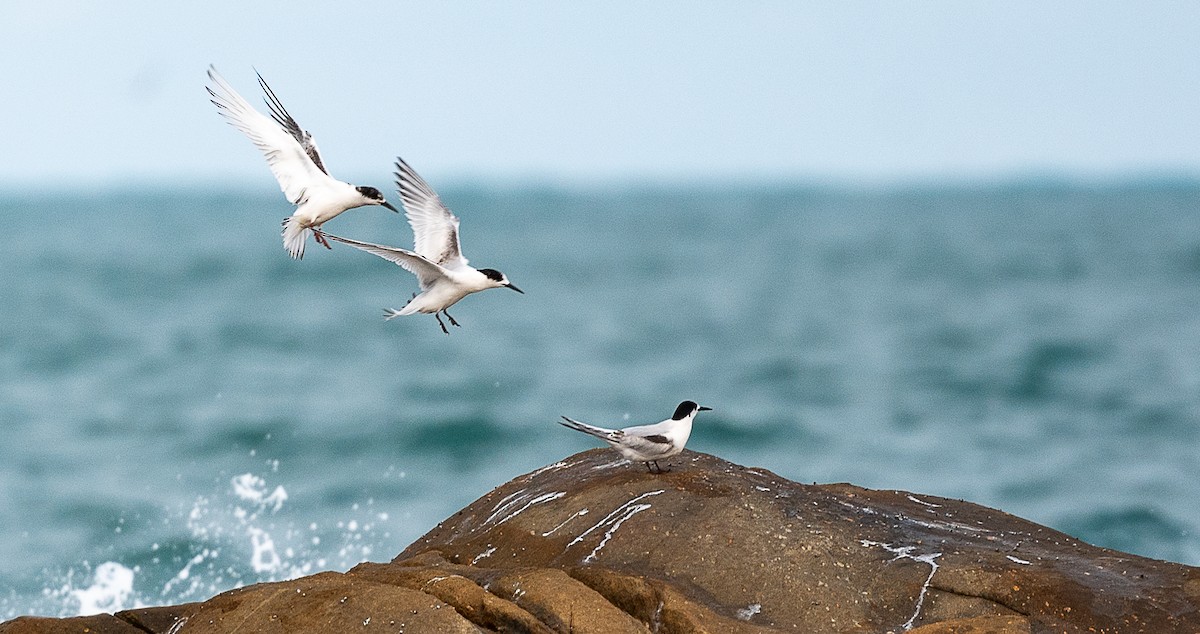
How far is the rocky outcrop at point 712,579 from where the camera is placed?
7.32 m

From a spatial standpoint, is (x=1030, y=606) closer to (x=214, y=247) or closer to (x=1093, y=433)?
(x=1093, y=433)

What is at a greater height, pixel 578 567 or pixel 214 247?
pixel 214 247

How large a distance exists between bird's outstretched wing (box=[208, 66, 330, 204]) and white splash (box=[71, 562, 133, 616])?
7.94m

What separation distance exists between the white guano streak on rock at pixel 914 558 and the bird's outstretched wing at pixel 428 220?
12.8 feet

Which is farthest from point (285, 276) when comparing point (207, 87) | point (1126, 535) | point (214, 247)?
point (207, 87)

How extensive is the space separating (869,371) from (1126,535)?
731 inches

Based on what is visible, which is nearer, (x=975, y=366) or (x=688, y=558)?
(x=688, y=558)

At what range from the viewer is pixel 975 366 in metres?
40.5

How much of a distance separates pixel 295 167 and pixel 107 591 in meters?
10.0

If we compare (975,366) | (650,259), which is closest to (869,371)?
(975,366)

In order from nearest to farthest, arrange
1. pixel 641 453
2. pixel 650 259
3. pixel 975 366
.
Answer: pixel 641 453 → pixel 975 366 → pixel 650 259

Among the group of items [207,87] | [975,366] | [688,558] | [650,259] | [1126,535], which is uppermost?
[650,259]

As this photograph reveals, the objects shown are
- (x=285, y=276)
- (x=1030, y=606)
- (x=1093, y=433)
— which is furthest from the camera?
(x=285, y=276)

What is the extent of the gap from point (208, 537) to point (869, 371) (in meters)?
23.7
